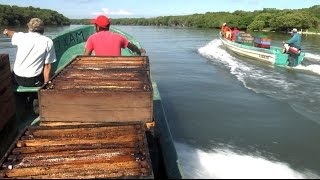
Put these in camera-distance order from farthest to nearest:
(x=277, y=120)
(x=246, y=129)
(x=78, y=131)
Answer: (x=277, y=120), (x=246, y=129), (x=78, y=131)

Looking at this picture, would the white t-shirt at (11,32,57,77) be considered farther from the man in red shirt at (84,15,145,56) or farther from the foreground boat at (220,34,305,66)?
the foreground boat at (220,34,305,66)

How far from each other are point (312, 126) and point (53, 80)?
6.49m

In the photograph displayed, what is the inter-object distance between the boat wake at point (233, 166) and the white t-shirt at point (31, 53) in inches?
117

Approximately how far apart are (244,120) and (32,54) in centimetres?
545

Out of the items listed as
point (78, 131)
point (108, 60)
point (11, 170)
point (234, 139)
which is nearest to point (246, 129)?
point (234, 139)

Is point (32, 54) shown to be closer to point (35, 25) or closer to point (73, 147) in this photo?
point (35, 25)

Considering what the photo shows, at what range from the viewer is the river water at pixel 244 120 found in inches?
256

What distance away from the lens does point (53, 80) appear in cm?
491

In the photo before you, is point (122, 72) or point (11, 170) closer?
point (11, 170)

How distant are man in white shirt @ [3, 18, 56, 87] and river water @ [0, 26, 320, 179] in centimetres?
296

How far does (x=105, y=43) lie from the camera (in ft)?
21.5

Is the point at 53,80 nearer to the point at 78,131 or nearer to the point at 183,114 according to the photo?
the point at 78,131

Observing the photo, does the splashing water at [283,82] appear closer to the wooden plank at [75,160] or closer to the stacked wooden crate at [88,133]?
the stacked wooden crate at [88,133]

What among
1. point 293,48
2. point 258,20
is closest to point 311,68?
point 293,48
